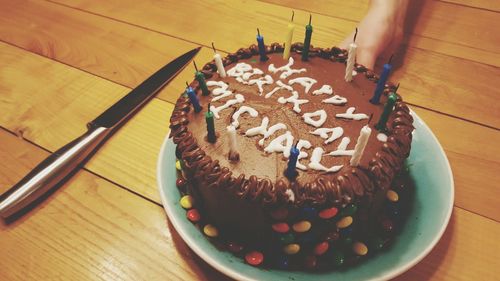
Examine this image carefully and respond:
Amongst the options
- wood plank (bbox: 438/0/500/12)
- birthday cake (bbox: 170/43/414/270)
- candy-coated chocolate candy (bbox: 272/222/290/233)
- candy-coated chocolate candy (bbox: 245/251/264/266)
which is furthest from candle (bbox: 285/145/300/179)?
wood plank (bbox: 438/0/500/12)

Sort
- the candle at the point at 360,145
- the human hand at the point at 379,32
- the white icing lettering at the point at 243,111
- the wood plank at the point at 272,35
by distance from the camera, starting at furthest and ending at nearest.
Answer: the human hand at the point at 379,32, the wood plank at the point at 272,35, the white icing lettering at the point at 243,111, the candle at the point at 360,145

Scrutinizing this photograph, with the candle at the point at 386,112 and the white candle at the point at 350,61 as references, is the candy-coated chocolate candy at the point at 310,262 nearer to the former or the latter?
the candle at the point at 386,112

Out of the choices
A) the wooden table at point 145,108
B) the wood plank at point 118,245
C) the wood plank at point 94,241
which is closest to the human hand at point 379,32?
the wooden table at point 145,108

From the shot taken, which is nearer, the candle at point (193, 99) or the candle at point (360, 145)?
the candle at point (360, 145)

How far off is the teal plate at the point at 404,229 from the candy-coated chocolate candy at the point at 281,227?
9cm

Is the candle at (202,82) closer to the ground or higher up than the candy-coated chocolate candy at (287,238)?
higher up

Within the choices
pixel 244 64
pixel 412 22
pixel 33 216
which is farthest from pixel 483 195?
pixel 33 216

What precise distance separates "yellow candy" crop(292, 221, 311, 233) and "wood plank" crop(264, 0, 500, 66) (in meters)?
0.98

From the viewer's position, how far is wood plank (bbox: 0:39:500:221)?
104 centimetres

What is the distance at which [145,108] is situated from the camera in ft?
4.15

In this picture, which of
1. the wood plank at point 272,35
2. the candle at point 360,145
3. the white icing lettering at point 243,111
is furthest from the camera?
the wood plank at point 272,35

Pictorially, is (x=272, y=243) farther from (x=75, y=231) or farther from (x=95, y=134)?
(x=95, y=134)

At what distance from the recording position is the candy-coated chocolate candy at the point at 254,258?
84 cm

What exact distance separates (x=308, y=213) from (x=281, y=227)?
68 millimetres
